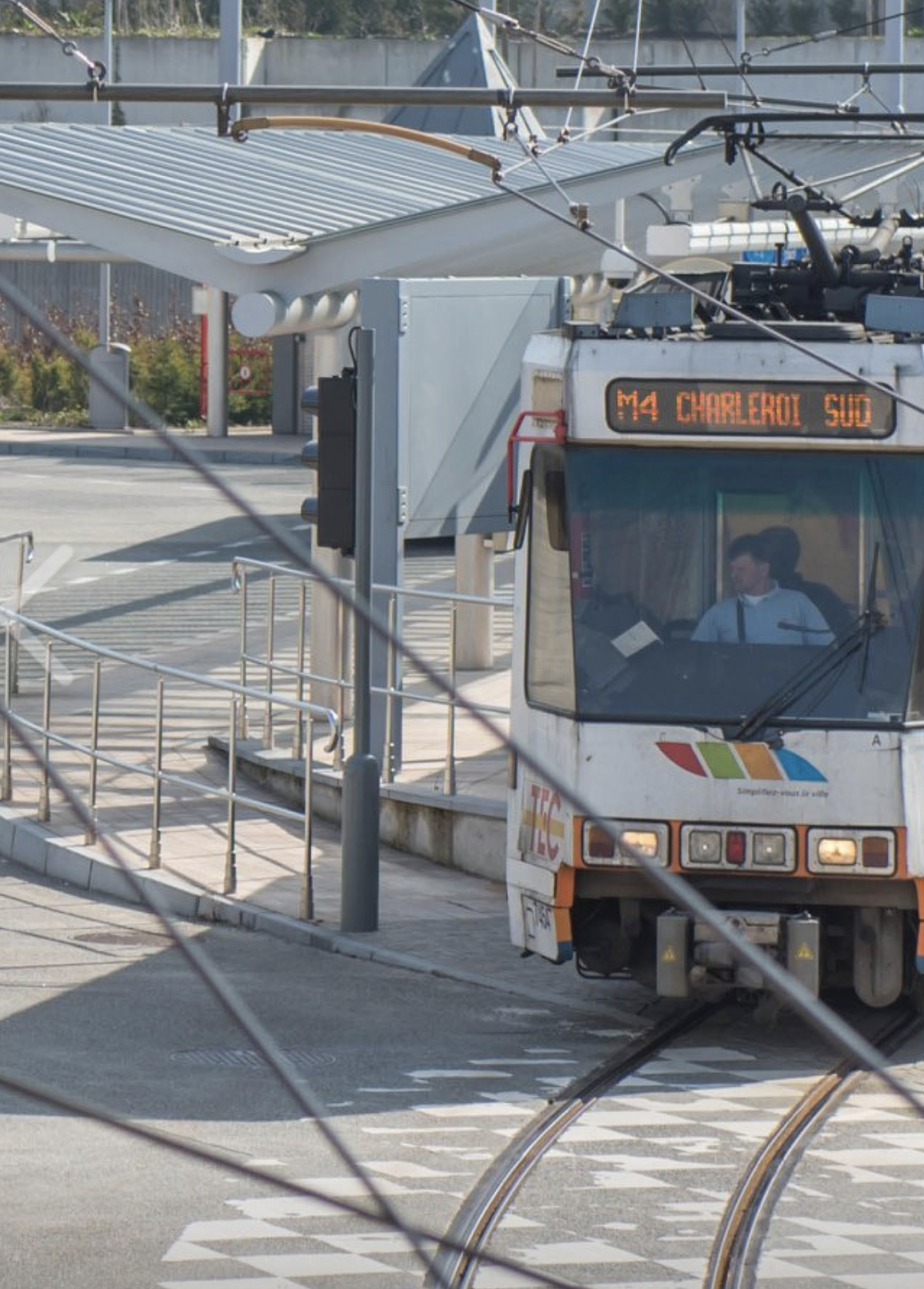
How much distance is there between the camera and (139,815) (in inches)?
608

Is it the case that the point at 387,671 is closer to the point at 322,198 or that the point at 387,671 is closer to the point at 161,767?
the point at 161,767

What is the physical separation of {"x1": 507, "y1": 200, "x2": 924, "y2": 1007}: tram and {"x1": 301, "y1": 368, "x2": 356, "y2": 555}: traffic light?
5.96 feet

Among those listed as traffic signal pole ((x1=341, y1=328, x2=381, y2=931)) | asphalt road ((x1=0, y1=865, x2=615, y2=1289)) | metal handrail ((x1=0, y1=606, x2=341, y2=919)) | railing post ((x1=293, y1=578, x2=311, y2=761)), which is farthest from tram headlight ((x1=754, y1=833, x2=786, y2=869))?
railing post ((x1=293, y1=578, x2=311, y2=761))

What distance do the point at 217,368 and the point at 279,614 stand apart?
17.2 m

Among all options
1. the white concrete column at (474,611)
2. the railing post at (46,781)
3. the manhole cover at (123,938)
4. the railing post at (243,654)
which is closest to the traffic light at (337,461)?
the manhole cover at (123,938)

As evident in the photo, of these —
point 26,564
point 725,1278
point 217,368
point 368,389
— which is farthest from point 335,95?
point 217,368

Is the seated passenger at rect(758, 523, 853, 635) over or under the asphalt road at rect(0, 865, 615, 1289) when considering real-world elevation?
over

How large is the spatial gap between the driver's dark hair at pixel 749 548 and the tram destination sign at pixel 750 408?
1.31 ft

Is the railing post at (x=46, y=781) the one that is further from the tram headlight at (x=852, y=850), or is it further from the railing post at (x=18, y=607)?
the tram headlight at (x=852, y=850)

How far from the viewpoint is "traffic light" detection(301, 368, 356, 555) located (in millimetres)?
12570

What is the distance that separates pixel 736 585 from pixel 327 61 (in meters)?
37.8

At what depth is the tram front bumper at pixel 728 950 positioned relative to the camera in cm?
1005

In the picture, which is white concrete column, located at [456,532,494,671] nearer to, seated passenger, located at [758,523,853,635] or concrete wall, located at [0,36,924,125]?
seated passenger, located at [758,523,853,635]

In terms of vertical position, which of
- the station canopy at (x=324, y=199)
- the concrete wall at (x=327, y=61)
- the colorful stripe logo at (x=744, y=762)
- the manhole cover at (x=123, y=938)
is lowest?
the manhole cover at (x=123, y=938)
